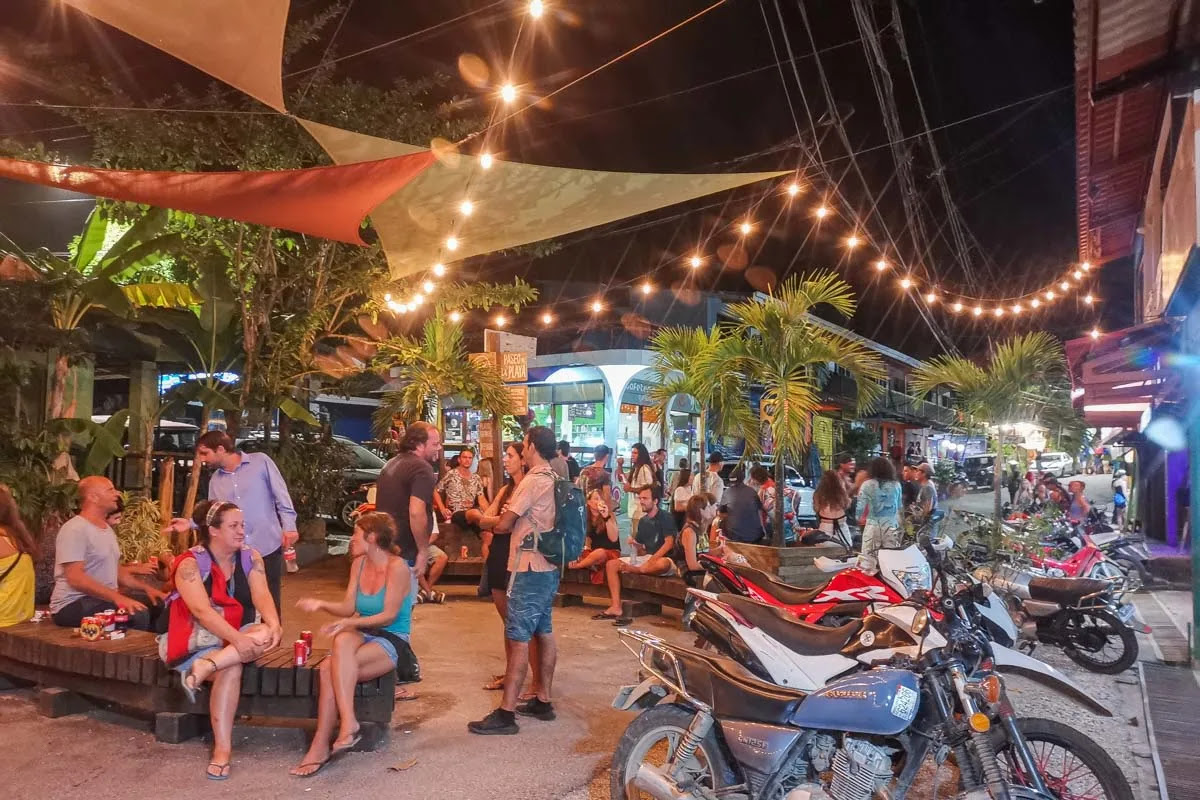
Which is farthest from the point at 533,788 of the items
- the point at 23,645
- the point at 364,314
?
the point at 364,314

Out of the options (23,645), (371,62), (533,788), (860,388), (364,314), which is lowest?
(533,788)

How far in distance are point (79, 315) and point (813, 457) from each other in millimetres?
17664

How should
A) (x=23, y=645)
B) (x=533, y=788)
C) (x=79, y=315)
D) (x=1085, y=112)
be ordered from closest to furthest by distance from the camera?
(x=533, y=788) → (x=23, y=645) → (x=1085, y=112) → (x=79, y=315)

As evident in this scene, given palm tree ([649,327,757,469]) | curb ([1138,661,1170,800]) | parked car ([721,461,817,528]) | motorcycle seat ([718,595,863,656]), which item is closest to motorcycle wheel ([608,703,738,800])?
motorcycle seat ([718,595,863,656])

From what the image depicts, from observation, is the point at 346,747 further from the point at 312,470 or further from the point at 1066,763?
the point at 312,470

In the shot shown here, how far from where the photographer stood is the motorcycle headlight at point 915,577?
4230mm

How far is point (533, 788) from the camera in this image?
438cm

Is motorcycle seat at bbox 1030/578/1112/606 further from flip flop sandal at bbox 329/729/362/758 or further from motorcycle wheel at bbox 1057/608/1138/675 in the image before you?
flip flop sandal at bbox 329/729/362/758

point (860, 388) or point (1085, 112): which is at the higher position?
point (1085, 112)

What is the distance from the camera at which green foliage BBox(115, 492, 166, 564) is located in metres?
9.12

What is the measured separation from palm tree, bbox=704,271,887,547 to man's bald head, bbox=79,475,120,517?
6232mm

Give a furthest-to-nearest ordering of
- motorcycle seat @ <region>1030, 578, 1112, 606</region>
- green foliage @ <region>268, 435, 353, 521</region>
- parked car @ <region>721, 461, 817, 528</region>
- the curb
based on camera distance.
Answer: parked car @ <region>721, 461, 817, 528</region> → green foliage @ <region>268, 435, 353, 521</region> → motorcycle seat @ <region>1030, 578, 1112, 606</region> → the curb

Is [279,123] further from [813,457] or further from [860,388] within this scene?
[813,457]

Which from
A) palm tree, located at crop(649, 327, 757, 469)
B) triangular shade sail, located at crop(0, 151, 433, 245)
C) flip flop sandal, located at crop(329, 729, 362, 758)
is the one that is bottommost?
flip flop sandal, located at crop(329, 729, 362, 758)
